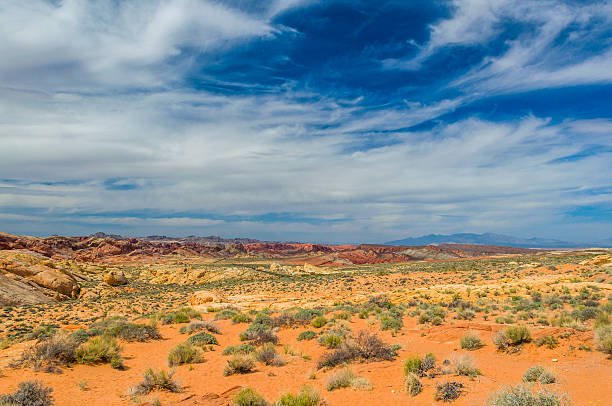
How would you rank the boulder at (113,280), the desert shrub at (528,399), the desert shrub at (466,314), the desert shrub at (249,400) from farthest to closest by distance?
the boulder at (113,280), the desert shrub at (466,314), the desert shrub at (249,400), the desert shrub at (528,399)

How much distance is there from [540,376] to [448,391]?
223 cm

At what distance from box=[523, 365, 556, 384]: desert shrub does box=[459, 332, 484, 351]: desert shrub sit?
406 cm

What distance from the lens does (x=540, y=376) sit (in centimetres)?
774

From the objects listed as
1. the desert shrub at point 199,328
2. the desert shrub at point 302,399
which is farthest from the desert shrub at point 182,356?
the desert shrub at point 302,399

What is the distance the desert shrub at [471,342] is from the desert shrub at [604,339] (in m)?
3.38

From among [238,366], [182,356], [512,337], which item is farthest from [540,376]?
[182,356]

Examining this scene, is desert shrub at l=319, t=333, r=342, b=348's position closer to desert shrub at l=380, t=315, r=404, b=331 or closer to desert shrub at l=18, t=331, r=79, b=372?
desert shrub at l=380, t=315, r=404, b=331

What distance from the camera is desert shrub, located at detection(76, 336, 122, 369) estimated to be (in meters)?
11.6

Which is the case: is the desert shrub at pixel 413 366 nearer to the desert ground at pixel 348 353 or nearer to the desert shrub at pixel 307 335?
the desert ground at pixel 348 353

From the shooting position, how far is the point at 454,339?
44.4ft

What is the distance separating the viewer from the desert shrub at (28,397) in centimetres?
753

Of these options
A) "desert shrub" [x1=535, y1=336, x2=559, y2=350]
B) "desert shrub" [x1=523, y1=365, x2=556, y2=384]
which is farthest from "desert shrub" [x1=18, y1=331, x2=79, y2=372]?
"desert shrub" [x1=535, y1=336, x2=559, y2=350]

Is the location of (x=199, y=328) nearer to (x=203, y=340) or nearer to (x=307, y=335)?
(x=203, y=340)

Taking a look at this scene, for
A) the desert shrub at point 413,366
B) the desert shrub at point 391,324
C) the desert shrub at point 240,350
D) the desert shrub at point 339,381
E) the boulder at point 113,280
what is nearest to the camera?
the desert shrub at point 413,366
